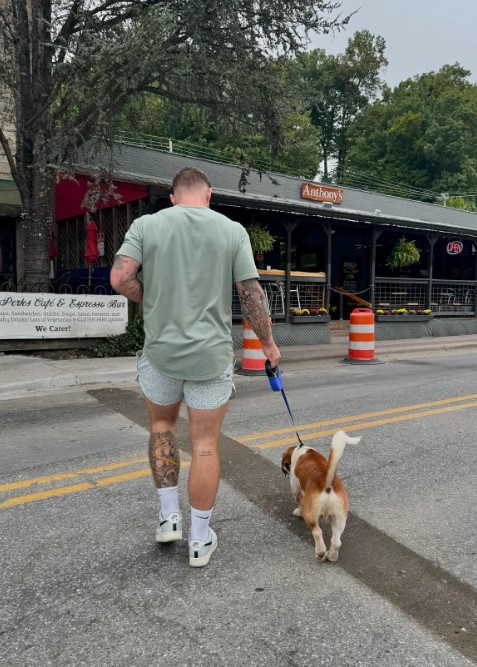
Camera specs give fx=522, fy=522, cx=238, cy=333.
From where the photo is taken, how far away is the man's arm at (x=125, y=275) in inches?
102

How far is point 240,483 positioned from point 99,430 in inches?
80.9

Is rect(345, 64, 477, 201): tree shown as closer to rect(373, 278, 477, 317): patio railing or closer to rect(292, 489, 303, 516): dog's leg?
rect(373, 278, 477, 317): patio railing

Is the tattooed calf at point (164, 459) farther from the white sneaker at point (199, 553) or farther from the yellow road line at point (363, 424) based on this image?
the yellow road line at point (363, 424)

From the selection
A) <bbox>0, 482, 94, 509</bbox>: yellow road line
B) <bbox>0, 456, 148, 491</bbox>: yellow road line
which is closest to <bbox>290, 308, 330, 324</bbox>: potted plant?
<bbox>0, 456, 148, 491</bbox>: yellow road line

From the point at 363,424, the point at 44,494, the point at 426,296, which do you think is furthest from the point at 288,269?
the point at 44,494

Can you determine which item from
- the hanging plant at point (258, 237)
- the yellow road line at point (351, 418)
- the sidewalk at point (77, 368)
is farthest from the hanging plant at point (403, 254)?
the yellow road line at point (351, 418)

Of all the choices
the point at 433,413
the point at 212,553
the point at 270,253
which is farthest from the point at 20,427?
the point at 270,253

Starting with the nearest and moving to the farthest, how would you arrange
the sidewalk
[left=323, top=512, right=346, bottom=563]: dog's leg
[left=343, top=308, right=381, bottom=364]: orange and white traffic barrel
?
[left=323, top=512, right=346, bottom=563]: dog's leg
the sidewalk
[left=343, top=308, right=381, bottom=364]: orange and white traffic barrel

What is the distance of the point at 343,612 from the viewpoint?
2303 mm

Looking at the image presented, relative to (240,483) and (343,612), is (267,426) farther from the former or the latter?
(343,612)

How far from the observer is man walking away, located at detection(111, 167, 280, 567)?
2566mm

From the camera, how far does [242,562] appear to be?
107 inches

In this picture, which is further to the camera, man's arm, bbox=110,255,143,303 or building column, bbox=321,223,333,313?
building column, bbox=321,223,333,313

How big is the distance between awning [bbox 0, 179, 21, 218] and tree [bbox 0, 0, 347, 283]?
2280mm
